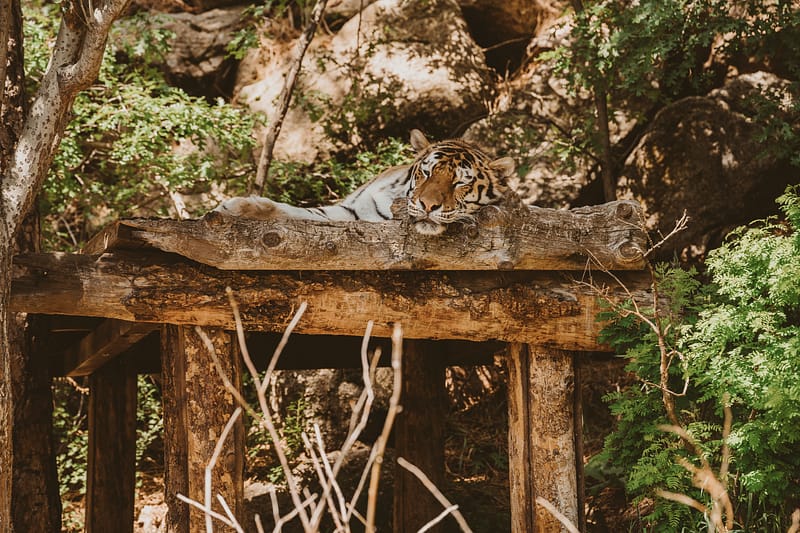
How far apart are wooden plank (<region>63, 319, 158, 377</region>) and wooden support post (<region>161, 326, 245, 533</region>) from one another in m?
0.55

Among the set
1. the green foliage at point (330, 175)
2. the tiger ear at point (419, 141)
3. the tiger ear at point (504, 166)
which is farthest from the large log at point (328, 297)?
the green foliage at point (330, 175)

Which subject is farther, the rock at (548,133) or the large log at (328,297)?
the rock at (548,133)

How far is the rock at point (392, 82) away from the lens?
992 centimetres

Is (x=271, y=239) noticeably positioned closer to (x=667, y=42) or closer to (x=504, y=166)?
(x=504, y=166)

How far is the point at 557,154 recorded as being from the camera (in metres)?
8.81

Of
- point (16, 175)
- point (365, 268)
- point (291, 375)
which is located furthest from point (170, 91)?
point (365, 268)

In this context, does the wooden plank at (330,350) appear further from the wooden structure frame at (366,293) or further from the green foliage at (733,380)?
the green foliage at (733,380)

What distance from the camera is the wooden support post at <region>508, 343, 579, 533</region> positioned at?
4.98m

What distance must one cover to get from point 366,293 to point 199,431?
120 centimetres

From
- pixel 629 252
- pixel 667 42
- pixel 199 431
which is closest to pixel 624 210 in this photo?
pixel 629 252

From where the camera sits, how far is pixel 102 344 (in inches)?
239

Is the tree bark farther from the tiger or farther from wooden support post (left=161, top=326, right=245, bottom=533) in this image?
the tiger

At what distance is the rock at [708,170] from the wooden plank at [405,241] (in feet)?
13.6

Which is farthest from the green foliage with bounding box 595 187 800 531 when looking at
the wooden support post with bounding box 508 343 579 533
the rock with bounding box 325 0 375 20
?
the rock with bounding box 325 0 375 20
